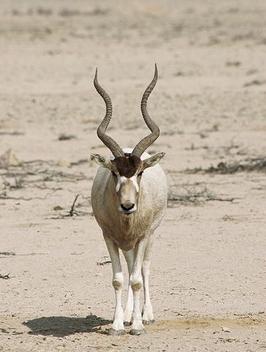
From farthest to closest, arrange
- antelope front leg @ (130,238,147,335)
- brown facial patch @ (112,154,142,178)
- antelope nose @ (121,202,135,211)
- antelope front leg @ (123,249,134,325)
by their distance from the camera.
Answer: antelope front leg @ (123,249,134,325) → antelope front leg @ (130,238,147,335) → brown facial patch @ (112,154,142,178) → antelope nose @ (121,202,135,211)

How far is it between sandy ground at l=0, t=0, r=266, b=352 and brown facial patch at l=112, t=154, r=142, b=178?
51.6 inches

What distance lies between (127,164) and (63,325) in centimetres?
152

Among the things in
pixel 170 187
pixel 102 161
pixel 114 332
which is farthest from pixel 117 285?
pixel 170 187

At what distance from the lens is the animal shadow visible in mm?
9812

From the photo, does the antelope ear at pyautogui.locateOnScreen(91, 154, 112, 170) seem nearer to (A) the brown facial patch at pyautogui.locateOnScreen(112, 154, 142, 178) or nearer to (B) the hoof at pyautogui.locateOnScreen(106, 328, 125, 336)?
(A) the brown facial patch at pyautogui.locateOnScreen(112, 154, 142, 178)

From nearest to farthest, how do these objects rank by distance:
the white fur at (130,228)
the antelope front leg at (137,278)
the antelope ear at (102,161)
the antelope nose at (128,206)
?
the antelope nose at (128,206) < the antelope ear at (102,161) < the white fur at (130,228) < the antelope front leg at (137,278)

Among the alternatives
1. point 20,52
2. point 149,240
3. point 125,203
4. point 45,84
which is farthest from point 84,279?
point 20,52

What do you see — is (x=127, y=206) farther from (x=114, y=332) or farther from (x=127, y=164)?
(x=114, y=332)

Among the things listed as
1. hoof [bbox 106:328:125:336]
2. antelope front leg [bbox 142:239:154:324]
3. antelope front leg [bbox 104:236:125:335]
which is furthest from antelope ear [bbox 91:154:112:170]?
hoof [bbox 106:328:125:336]

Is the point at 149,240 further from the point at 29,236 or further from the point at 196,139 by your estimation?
the point at 196,139

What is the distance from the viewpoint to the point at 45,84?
2925 centimetres

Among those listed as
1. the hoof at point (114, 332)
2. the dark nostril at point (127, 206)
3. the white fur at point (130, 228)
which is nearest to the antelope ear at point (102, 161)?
the white fur at point (130, 228)

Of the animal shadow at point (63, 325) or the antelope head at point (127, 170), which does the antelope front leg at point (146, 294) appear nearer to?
the animal shadow at point (63, 325)

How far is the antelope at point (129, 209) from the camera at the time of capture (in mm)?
9367
